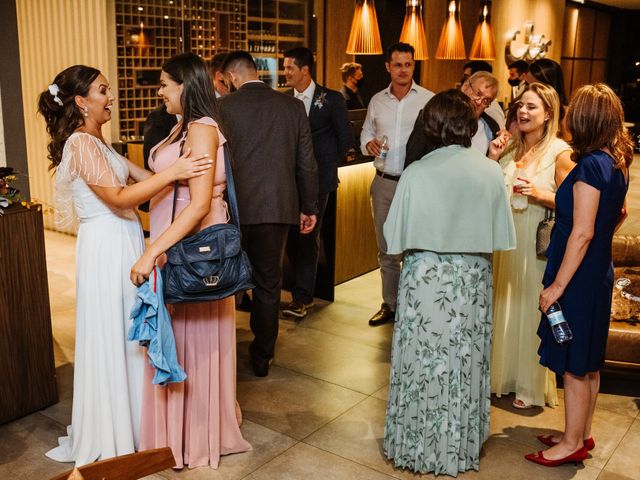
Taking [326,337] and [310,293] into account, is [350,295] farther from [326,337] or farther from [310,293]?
[326,337]

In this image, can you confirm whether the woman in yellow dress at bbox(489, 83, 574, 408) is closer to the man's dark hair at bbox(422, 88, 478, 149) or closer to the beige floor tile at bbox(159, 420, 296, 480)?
the man's dark hair at bbox(422, 88, 478, 149)

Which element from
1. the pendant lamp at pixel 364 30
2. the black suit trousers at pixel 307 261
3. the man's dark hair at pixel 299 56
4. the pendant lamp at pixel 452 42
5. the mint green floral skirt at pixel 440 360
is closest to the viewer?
the mint green floral skirt at pixel 440 360

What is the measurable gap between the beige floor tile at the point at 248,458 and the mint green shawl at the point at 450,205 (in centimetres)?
115

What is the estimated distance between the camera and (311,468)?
324cm

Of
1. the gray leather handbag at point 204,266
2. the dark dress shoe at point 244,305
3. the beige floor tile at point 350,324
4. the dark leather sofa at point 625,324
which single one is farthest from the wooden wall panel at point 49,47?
the dark leather sofa at point 625,324

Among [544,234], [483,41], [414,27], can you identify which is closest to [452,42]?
[414,27]

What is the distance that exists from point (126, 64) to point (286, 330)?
4.14m

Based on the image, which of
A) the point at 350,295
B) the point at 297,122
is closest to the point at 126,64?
the point at 350,295

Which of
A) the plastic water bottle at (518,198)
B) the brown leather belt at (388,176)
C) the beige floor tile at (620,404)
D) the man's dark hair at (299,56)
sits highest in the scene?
the man's dark hair at (299,56)

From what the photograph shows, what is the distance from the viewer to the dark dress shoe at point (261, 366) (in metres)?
4.19

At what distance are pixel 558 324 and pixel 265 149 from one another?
1796 mm

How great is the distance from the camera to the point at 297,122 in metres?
4.02

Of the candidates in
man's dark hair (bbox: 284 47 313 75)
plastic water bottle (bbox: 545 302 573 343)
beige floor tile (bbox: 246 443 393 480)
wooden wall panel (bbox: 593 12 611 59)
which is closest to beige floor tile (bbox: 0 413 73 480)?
beige floor tile (bbox: 246 443 393 480)

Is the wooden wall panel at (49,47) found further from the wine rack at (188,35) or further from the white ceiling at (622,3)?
the white ceiling at (622,3)
